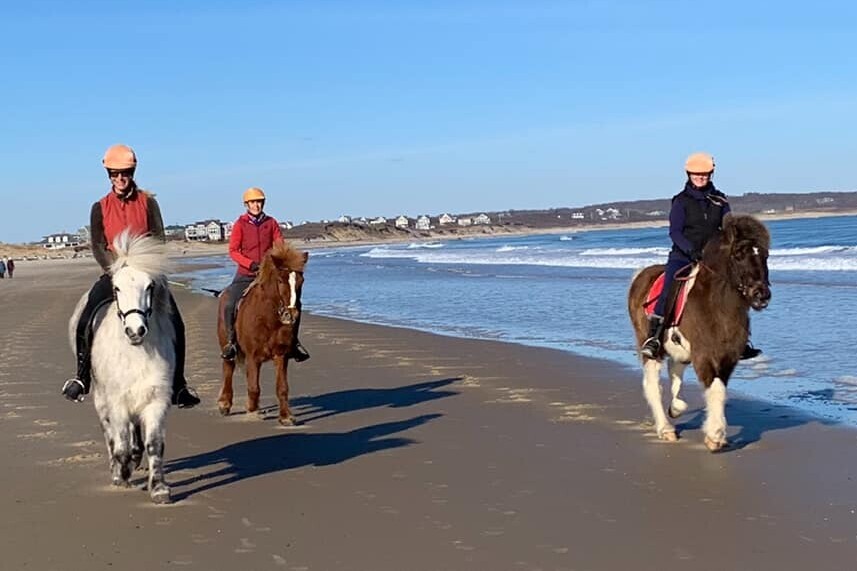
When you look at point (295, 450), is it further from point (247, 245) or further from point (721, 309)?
point (721, 309)

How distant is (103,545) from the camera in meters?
5.78

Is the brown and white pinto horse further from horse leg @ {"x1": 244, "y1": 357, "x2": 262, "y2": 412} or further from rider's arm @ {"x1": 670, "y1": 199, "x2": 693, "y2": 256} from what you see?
horse leg @ {"x1": 244, "y1": 357, "x2": 262, "y2": 412}

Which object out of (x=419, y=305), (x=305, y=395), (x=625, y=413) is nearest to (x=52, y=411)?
(x=305, y=395)

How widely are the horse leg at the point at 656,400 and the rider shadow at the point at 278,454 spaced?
82.5 inches

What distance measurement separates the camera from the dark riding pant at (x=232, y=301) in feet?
33.9

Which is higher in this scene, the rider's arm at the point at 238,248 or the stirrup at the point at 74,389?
the rider's arm at the point at 238,248

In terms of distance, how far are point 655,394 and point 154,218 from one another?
448cm

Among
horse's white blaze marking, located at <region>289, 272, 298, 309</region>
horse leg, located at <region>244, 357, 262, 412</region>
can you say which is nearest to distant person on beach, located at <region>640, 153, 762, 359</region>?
horse's white blaze marking, located at <region>289, 272, 298, 309</region>

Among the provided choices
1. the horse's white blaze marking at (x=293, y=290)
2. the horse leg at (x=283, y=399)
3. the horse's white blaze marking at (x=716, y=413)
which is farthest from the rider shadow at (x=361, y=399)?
the horse's white blaze marking at (x=716, y=413)

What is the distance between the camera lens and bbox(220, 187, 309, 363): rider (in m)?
10.3

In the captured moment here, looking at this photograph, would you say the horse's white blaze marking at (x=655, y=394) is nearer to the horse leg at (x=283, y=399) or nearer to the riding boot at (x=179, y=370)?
the horse leg at (x=283, y=399)

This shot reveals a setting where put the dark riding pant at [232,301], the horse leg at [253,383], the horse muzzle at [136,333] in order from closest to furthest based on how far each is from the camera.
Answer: the horse muzzle at [136,333]
the horse leg at [253,383]
the dark riding pant at [232,301]

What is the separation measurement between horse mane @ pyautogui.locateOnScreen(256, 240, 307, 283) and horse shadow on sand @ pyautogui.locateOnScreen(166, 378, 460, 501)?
1.51 metres

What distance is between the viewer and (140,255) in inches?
265
